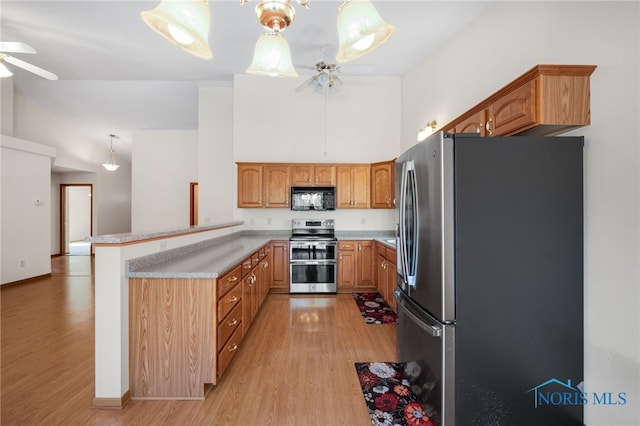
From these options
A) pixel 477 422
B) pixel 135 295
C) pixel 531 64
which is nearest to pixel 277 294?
pixel 135 295

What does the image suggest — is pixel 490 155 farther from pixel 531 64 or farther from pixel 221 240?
pixel 221 240

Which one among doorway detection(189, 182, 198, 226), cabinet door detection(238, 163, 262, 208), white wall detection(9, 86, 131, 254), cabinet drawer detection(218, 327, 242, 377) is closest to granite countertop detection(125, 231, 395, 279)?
cabinet drawer detection(218, 327, 242, 377)

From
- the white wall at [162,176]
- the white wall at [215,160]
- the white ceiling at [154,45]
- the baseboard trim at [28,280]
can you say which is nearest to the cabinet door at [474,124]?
the white ceiling at [154,45]

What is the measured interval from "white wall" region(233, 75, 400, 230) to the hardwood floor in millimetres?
1841

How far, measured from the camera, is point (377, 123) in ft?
16.4

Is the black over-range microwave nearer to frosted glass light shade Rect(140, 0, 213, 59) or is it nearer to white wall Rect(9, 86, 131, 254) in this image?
frosted glass light shade Rect(140, 0, 213, 59)

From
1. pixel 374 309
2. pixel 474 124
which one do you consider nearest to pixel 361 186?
pixel 374 309

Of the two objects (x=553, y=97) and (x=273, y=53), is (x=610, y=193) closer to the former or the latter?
(x=553, y=97)

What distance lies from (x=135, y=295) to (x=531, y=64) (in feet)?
11.5

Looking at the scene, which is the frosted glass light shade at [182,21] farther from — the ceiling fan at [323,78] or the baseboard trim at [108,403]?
the ceiling fan at [323,78]

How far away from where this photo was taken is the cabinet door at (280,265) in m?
4.34

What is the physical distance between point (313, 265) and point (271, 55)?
10.7 ft

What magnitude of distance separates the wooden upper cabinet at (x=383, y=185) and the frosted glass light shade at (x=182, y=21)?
11.9 ft

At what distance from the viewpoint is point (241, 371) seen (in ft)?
7.34
